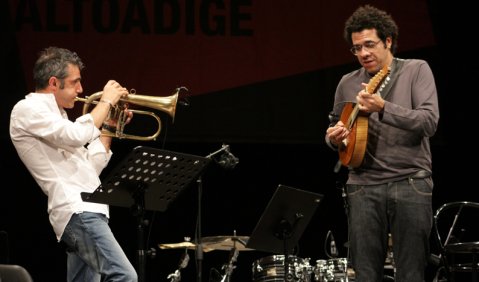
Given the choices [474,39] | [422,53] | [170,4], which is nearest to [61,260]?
[170,4]

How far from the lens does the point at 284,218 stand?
504 centimetres

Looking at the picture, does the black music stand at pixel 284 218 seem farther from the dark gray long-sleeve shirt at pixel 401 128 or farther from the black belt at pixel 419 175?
the black belt at pixel 419 175

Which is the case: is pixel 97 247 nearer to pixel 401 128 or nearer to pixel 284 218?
pixel 284 218

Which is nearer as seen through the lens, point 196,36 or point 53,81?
point 53,81

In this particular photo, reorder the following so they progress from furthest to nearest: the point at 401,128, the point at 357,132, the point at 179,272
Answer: the point at 179,272
the point at 357,132
the point at 401,128

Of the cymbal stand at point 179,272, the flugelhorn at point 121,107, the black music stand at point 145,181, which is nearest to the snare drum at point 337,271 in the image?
the cymbal stand at point 179,272

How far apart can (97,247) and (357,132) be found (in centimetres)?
148

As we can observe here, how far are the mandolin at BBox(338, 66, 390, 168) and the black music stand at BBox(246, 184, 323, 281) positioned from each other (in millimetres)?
1017

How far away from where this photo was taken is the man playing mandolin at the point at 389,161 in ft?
12.5

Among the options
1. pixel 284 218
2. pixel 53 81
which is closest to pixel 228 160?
pixel 284 218

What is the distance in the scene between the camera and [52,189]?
4227mm

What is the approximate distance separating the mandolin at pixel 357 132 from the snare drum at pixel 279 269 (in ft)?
8.42

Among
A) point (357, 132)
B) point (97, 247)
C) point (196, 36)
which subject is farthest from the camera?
point (196, 36)

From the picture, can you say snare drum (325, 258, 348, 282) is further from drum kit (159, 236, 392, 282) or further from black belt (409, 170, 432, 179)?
black belt (409, 170, 432, 179)
